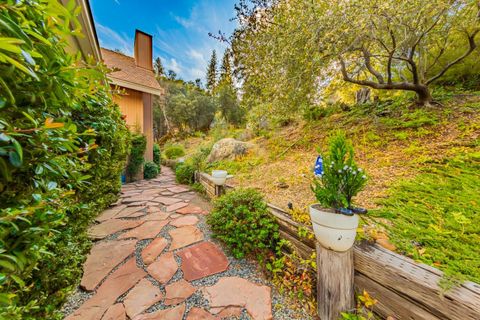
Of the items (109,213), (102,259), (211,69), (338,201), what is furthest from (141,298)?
(211,69)

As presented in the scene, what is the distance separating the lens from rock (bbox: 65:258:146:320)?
4.34 feet

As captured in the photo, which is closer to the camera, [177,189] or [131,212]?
[131,212]

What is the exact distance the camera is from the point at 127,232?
7.95ft

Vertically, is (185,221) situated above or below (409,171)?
below

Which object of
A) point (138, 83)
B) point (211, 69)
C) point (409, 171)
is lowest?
point (409, 171)

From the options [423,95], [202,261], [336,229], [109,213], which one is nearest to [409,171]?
[336,229]

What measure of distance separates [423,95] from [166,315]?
550 cm

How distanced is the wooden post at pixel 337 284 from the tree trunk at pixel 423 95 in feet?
13.5

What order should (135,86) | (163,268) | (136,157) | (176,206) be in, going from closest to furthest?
(163,268) < (176,206) < (136,157) < (135,86)

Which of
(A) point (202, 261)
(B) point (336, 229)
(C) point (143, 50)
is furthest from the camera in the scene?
(C) point (143, 50)

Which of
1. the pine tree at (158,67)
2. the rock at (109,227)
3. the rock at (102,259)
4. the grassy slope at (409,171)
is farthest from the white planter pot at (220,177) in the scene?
the pine tree at (158,67)

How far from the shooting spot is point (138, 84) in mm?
5809

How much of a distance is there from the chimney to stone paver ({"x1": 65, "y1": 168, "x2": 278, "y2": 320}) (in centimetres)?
654

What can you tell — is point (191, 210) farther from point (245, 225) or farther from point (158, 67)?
→ point (158, 67)
